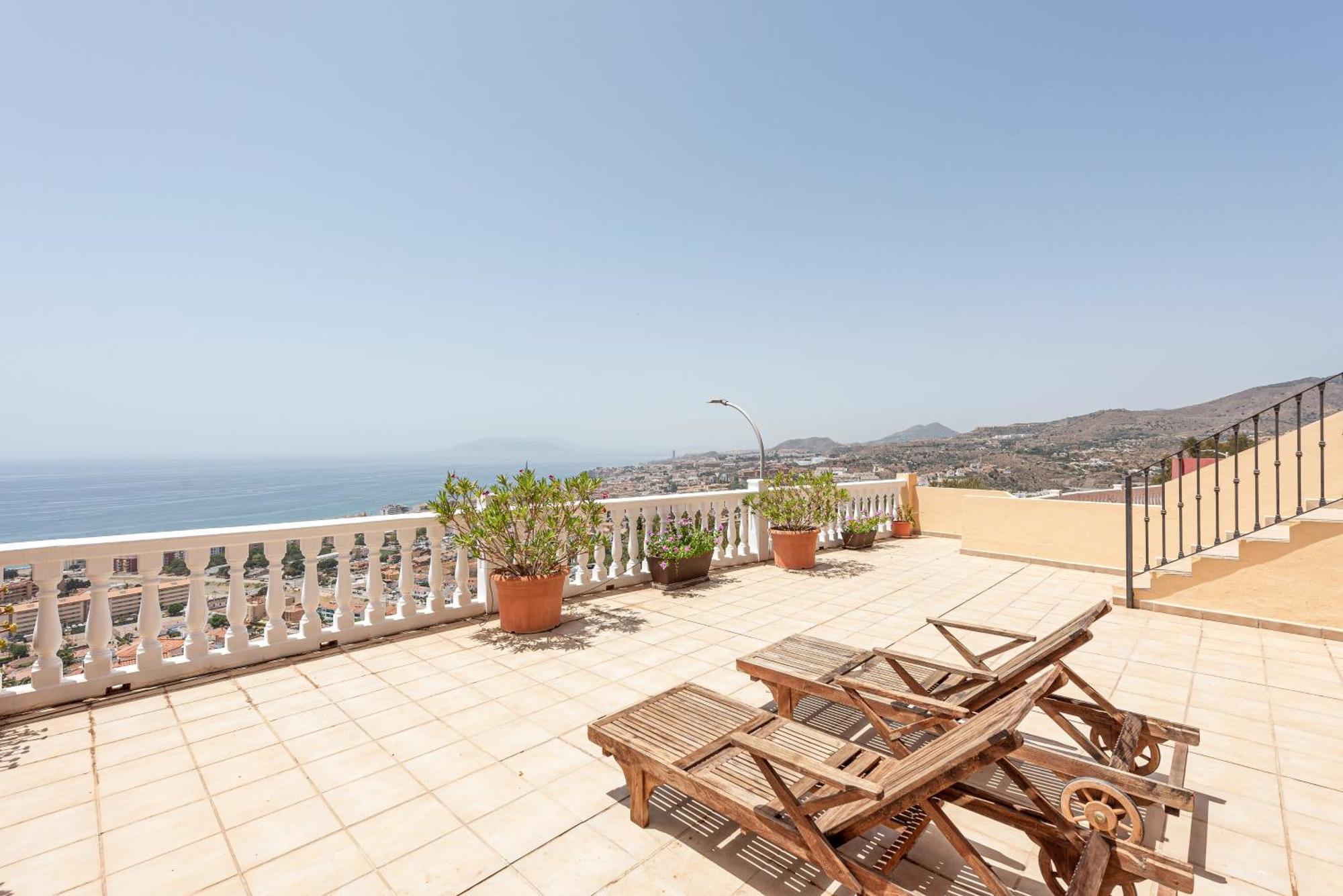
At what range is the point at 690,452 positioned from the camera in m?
26.9

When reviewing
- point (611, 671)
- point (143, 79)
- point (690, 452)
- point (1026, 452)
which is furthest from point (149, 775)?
point (690, 452)

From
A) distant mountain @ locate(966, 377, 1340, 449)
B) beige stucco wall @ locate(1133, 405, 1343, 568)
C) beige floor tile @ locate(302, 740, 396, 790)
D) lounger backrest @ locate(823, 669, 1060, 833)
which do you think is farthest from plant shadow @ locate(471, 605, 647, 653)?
distant mountain @ locate(966, 377, 1340, 449)

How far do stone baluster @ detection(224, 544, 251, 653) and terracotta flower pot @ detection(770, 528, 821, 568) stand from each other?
19.7ft

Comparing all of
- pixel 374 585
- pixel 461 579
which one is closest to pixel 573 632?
pixel 461 579

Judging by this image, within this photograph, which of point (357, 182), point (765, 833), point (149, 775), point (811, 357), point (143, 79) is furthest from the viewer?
point (811, 357)

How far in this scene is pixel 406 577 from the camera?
16.0ft

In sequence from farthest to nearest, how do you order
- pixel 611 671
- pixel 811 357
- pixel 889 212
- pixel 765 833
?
pixel 811 357, pixel 889 212, pixel 611 671, pixel 765 833

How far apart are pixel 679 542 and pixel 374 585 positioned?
3.38m

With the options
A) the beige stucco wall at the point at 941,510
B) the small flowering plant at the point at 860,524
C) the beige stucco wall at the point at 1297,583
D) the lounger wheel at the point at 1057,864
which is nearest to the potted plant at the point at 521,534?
the lounger wheel at the point at 1057,864

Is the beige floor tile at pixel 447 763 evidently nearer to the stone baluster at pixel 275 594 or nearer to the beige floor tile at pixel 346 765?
the beige floor tile at pixel 346 765

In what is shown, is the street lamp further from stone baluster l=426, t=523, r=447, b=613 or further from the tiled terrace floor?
stone baluster l=426, t=523, r=447, b=613

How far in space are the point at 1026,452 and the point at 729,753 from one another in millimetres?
15021

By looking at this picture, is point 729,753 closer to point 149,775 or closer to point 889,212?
point 149,775

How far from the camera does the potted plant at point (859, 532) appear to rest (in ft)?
29.5
